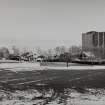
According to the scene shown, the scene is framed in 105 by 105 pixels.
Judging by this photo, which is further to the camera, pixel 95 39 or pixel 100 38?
pixel 95 39

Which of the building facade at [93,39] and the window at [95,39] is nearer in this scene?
the building facade at [93,39]

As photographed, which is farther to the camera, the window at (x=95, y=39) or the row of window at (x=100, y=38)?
the window at (x=95, y=39)

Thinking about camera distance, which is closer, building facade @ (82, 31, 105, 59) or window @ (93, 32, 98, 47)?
building facade @ (82, 31, 105, 59)

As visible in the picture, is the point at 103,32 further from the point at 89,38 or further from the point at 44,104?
the point at 44,104

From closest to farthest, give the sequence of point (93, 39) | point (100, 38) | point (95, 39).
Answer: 1. point (100, 38)
2. point (95, 39)
3. point (93, 39)

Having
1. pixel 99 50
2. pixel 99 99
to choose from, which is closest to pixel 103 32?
pixel 99 50

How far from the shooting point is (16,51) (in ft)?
338

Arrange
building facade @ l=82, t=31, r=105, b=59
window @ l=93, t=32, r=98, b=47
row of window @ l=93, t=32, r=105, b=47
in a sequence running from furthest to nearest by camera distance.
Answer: window @ l=93, t=32, r=98, b=47 → row of window @ l=93, t=32, r=105, b=47 → building facade @ l=82, t=31, r=105, b=59

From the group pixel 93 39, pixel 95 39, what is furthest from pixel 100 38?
pixel 93 39

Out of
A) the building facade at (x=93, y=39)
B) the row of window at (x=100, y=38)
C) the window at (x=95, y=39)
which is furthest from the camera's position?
the window at (x=95, y=39)

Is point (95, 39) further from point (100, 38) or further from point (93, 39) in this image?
point (100, 38)

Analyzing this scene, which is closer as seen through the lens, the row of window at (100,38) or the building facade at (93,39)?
the building facade at (93,39)

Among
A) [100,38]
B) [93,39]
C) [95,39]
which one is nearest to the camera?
[100,38]

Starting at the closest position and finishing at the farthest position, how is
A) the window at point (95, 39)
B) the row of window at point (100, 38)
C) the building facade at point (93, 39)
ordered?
1. the building facade at point (93, 39)
2. the row of window at point (100, 38)
3. the window at point (95, 39)
